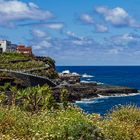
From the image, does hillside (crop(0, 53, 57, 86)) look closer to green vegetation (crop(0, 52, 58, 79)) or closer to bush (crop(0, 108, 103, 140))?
green vegetation (crop(0, 52, 58, 79))

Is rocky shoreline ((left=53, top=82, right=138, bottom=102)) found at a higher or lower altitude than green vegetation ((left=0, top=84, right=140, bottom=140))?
lower

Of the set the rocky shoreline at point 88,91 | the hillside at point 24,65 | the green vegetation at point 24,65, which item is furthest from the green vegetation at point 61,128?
the green vegetation at point 24,65

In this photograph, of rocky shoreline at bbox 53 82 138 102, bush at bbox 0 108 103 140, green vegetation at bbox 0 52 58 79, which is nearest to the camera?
bush at bbox 0 108 103 140

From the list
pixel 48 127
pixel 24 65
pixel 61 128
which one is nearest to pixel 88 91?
pixel 24 65

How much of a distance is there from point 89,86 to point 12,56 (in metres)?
33.5

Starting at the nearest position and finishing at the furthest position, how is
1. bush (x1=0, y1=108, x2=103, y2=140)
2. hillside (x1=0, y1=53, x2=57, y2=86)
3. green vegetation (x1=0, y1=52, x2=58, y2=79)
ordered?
bush (x1=0, y1=108, x2=103, y2=140), hillside (x1=0, y1=53, x2=57, y2=86), green vegetation (x1=0, y1=52, x2=58, y2=79)

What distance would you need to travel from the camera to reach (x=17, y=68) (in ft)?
452

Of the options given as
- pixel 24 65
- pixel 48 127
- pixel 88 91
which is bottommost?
pixel 88 91

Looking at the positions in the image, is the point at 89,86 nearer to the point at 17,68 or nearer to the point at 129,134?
the point at 17,68

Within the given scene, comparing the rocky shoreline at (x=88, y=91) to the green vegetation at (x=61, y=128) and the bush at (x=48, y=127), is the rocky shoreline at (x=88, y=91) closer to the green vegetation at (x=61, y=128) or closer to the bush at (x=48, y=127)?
the green vegetation at (x=61, y=128)

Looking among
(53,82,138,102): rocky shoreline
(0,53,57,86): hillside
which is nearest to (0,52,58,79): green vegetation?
(0,53,57,86): hillside

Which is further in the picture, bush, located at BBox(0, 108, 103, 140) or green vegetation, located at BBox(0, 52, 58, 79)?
green vegetation, located at BBox(0, 52, 58, 79)

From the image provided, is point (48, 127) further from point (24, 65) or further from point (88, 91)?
point (24, 65)

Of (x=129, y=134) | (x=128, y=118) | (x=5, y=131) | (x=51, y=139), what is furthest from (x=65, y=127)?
(x=128, y=118)
